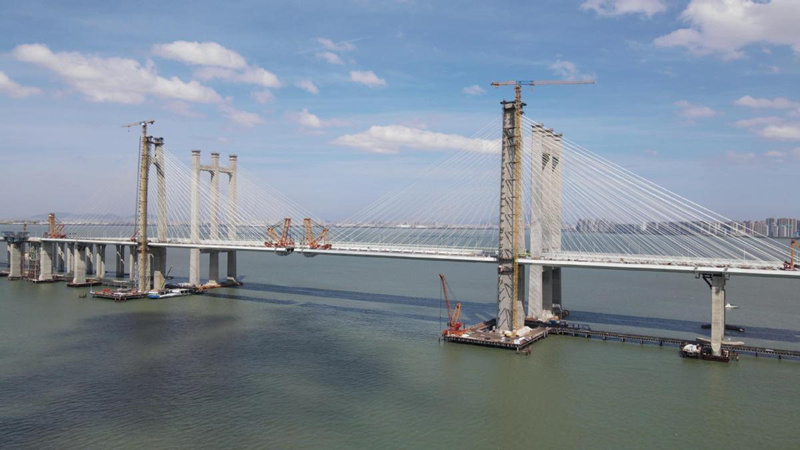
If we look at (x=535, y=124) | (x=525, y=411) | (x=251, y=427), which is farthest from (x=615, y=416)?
(x=535, y=124)

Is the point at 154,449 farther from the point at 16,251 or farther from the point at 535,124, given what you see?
the point at 16,251

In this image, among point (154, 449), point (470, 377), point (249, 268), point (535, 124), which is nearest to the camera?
point (154, 449)

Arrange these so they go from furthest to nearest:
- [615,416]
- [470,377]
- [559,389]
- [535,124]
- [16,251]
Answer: [16,251] < [535,124] < [470,377] < [559,389] < [615,416]

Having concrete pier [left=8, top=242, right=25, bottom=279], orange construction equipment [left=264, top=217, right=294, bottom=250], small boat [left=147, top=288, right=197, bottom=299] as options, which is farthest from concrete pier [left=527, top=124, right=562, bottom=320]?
concrete pier [left=8, top=242, right=25, bottom=279]

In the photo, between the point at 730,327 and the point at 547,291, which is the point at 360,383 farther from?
the point at 730,327

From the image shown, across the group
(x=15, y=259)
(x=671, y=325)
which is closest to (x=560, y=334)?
(x=671, y=325)

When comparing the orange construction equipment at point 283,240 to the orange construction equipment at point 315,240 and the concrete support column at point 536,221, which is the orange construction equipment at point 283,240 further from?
the concrete support column at point 536,221

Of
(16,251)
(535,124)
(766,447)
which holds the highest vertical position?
(535,124)

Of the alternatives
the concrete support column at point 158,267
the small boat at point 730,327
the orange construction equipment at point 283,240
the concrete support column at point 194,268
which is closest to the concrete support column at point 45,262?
the concrete support column at point 158,267
